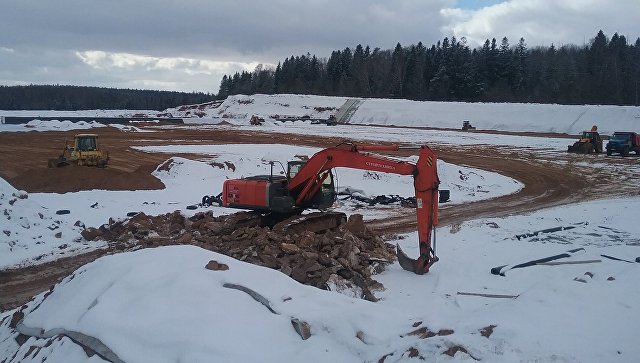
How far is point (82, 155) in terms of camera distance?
1125 inches

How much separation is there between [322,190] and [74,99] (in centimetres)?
18501

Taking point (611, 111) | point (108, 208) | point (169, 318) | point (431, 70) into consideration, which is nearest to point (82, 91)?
point (431, 70)

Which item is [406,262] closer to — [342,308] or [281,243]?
[281,243]

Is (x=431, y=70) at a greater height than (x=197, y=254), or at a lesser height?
greater

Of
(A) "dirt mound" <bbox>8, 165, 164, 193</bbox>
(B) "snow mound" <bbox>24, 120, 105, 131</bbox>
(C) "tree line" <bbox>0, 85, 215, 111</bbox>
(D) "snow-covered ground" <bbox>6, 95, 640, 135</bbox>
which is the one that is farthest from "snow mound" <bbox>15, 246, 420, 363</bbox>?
(C) "tree line" <bbox>0, 85, 215, 111</bbox>

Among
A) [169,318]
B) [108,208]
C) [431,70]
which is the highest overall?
[431,70]

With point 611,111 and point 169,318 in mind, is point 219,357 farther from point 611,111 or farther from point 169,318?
point 611,111

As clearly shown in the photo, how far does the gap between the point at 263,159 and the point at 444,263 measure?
824 inches

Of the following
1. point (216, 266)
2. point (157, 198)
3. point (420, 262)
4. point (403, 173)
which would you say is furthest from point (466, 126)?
point (216, 266)

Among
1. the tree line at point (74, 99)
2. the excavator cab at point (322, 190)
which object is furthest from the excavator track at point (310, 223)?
the tree line at point (74, 99)

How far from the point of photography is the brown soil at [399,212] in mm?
12711

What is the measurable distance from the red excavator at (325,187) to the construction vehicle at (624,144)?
1289 inches

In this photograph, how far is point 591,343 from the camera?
6.71m

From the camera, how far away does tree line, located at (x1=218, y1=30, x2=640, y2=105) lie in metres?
85.6
